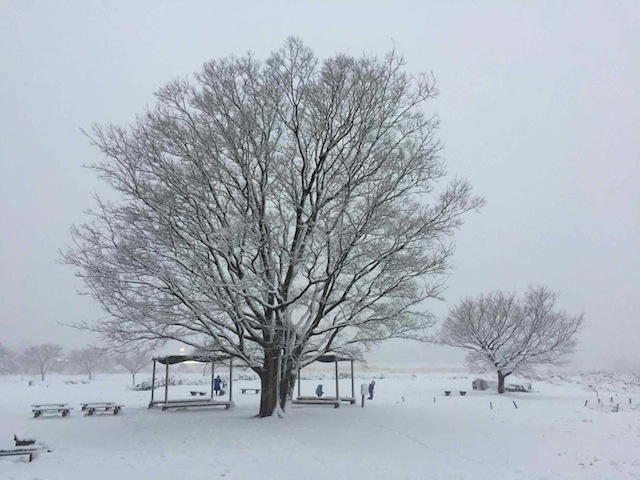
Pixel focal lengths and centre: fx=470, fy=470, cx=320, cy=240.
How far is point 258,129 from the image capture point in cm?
1557

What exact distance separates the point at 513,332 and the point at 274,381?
25488 millimetres

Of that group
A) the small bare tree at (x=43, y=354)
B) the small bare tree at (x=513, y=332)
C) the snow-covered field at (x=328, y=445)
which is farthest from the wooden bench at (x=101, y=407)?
the small bare tree at (x=43, y=354)

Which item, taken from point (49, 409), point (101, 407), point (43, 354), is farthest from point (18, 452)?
point (43, 354)

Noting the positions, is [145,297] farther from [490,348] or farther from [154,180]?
[490,348]

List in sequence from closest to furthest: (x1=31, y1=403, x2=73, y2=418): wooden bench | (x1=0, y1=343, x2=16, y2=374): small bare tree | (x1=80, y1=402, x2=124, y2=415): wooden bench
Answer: (x1=31, y1=403, x2=73, y2=418): wooden bench
(x1=80, y1=402, x2=124, y2=415): wooden bench
(x1=0, y1=343, x2=16, y2=374): small bare tree

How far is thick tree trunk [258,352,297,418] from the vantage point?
16.5 m

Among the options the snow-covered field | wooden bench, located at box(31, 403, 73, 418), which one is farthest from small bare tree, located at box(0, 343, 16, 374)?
wooden bench, located at box(31, 403, 73, 418)

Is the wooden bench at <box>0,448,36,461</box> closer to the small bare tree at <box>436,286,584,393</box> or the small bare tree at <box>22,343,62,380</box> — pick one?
the small bare tree at <box>436,286,584,393</box>

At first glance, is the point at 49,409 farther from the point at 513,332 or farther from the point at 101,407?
the point at 513,332

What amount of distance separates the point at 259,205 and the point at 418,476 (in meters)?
9.89

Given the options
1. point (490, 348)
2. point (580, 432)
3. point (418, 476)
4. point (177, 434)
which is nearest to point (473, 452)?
point (418, 476)

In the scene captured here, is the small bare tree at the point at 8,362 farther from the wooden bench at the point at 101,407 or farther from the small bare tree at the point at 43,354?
the wooden bench at the point at 101,407

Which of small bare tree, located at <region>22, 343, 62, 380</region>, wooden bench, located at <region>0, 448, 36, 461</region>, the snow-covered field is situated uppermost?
small bare tree, located at <region>22, 343, 62, 380</region>

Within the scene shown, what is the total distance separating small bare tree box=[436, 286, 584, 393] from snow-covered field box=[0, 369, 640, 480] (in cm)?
1425
